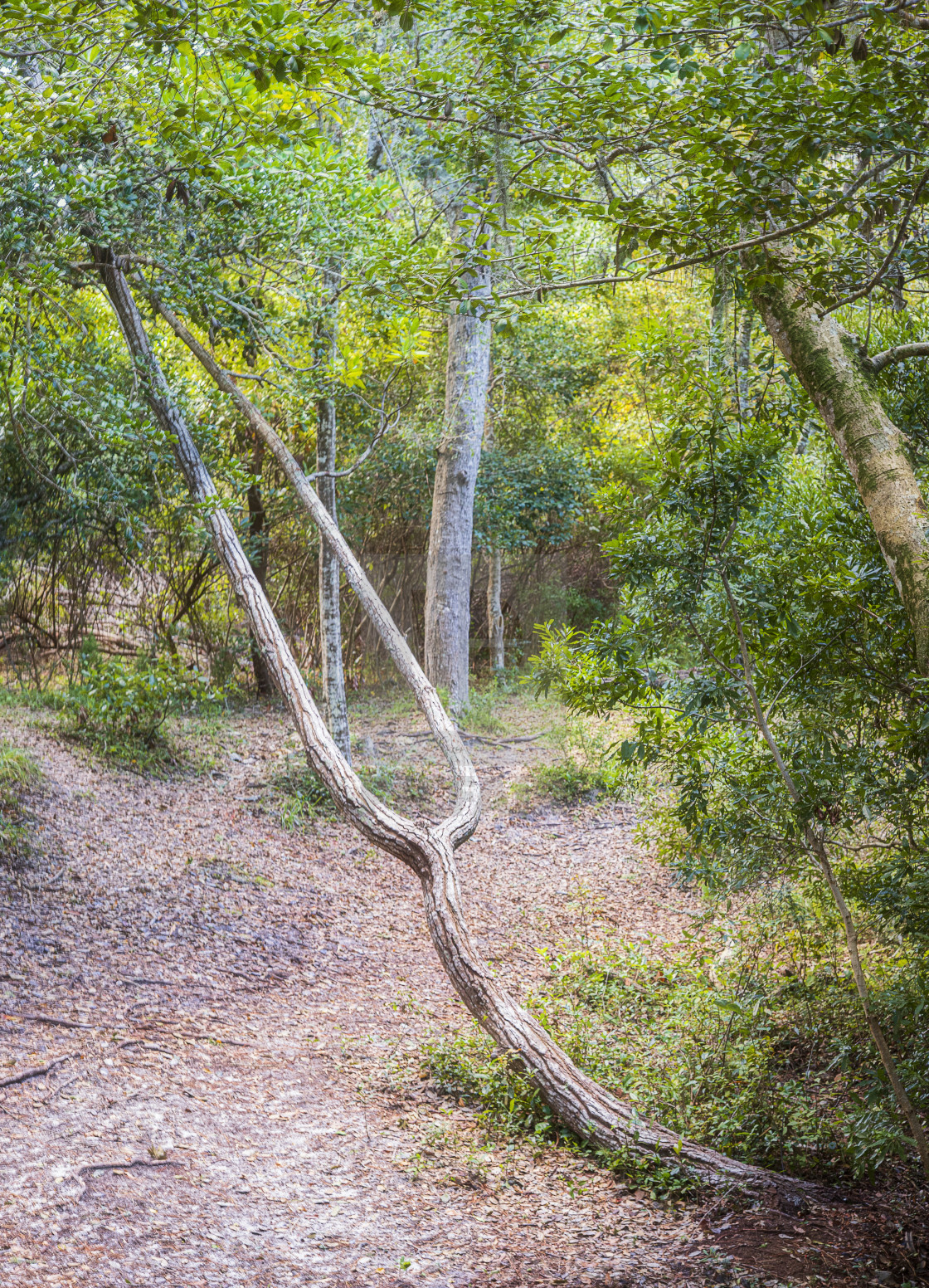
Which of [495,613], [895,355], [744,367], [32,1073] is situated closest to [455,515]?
[495,613]

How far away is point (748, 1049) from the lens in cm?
402

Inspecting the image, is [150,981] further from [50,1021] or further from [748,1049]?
[748,1049]

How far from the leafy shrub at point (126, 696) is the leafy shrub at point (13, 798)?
0.63m

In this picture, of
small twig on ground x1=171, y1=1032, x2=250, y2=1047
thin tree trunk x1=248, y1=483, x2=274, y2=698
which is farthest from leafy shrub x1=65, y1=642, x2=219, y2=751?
small twig on ground x1=171, y1=1032, x2=250, y2=1047

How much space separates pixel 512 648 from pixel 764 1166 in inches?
399

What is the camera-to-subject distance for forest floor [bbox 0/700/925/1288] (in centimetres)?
293

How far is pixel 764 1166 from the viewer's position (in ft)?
11.9

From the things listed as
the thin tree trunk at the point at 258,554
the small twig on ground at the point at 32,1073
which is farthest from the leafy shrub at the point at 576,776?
the small twig on ground at the point at 32,1073

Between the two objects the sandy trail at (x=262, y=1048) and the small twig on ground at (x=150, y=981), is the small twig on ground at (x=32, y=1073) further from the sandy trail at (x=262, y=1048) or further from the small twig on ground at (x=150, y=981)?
the small twig on ground at (x=150, y=981)

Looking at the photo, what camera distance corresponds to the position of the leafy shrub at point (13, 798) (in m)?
5.76

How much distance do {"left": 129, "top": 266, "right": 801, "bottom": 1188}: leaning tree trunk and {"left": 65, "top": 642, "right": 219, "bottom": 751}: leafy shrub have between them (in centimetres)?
119

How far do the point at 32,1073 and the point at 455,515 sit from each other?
786 cm

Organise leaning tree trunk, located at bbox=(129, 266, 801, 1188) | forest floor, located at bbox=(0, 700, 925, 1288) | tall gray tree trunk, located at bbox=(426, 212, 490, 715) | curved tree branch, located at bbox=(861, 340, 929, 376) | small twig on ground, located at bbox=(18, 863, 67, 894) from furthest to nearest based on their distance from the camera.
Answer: tall gray tree trunk, located at bbox=(426, 212, 490, 715), small twig on ground, located at bbox=(18, 863, 67, 894), leaning tree trunk, located at bbox=(129, 266, 801, 1188), curved tree branch, located at bbox=(861, 340, 929, 376), forest floor, located at bbox=(0, 700, 925, 1288)

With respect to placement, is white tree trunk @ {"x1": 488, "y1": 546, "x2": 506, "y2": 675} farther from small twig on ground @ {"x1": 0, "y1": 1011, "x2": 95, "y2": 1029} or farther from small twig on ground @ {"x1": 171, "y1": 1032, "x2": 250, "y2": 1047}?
small twig on ground @ {"x1": 0, "y1": 1011, "x2": 95, "y2": 1029}
